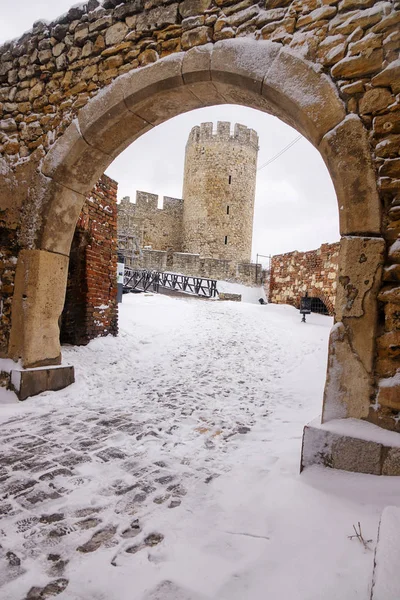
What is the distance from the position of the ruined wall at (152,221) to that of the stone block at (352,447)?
20.0 metres

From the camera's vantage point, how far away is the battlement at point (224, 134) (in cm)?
2144

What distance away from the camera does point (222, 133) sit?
843 inches

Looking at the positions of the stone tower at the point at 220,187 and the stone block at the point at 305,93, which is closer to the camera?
the stone block at the point at 305,93

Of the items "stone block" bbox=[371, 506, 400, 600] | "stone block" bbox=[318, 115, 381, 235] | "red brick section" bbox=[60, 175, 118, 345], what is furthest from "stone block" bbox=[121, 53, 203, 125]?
"stone block" bbox=[371, 506, 400, 600]

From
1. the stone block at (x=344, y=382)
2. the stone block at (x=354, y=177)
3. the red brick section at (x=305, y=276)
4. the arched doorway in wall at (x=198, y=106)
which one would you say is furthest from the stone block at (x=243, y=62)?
the red brick section at (x=305, y=276)

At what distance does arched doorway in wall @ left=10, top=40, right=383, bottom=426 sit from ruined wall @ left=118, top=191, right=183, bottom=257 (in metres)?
17.8

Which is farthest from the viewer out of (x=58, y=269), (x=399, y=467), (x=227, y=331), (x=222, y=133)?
(x=222, y=133)

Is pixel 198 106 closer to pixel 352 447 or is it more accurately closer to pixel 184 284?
pixel 352 447

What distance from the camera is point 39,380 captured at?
3488 millimetres

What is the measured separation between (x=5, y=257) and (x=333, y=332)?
3.34m

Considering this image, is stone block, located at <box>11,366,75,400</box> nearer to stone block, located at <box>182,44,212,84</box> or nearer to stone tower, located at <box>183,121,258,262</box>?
stone block, located at <box>182,44,212,84</box>

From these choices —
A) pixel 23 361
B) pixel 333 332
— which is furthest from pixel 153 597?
pixel 23 361

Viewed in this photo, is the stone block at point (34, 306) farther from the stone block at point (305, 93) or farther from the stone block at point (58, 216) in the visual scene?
the stone block at point (305, 93)

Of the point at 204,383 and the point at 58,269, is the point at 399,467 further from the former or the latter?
the point at 58,269
